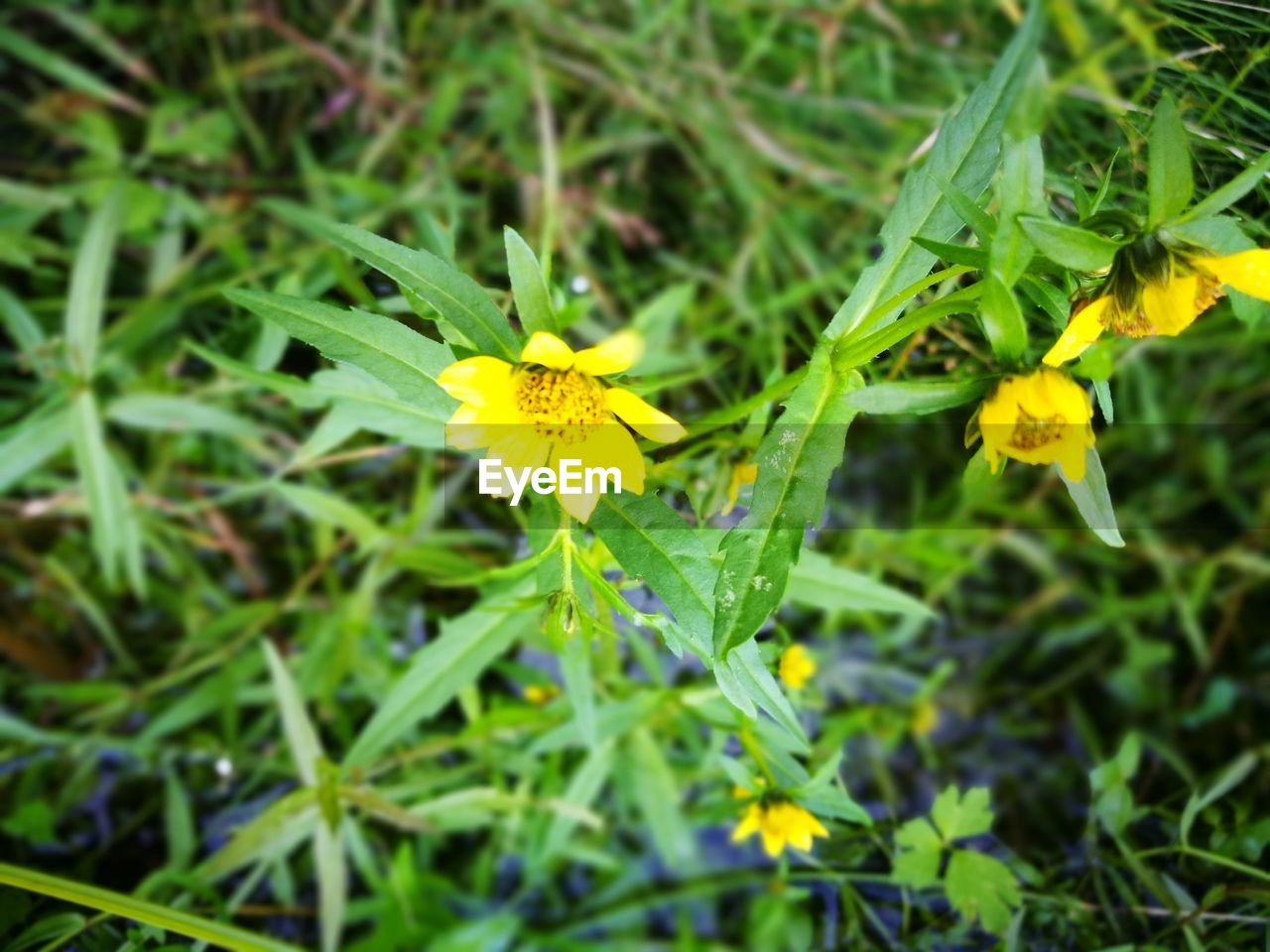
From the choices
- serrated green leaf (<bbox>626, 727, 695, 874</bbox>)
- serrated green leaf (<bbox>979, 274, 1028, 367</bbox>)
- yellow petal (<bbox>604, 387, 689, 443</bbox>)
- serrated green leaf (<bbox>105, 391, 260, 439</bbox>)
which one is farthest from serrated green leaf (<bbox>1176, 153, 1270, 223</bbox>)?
serrated green leaf (<bbox>105, 391, 260, 439</bbox>)

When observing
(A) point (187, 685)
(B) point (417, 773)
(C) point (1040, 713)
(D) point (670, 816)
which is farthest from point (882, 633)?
(A) point (187, 685)

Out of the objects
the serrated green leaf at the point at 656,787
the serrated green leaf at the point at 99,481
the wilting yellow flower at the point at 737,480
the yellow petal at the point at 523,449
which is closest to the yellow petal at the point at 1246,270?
the wilting yellow flower at the point at 737,480

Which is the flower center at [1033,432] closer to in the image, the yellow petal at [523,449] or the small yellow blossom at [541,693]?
the yellow petal at [523,449]

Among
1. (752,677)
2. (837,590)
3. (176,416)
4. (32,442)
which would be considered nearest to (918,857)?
(837,590)

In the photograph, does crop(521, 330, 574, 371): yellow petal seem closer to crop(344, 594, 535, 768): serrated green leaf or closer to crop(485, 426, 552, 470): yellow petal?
crop(485, 426, 552, 470): yellow petal

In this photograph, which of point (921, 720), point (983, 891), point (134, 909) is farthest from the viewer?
point (921, 720)

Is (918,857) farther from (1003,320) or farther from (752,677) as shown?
(1003,320)

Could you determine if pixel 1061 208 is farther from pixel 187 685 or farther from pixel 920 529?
pixel 187 685
